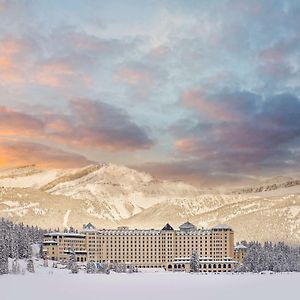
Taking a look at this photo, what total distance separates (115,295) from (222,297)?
1677 centimetres

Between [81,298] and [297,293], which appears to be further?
[297,293]

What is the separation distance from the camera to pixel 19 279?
157625 millimetres

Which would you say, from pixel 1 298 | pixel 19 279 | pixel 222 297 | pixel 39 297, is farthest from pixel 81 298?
pixel 19 279

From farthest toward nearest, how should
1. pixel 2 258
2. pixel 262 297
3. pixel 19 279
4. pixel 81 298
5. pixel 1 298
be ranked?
pixel 2 258 < pixel 19 279 < pixel 262 297 < pixel 81 298 < pixel 1 298

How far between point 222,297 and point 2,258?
6738 cm

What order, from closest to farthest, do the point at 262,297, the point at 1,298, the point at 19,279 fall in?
the point at 1,298, the point at 262,297, the point at 19,279

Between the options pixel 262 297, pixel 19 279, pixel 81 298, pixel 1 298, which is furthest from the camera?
pixel 19 279

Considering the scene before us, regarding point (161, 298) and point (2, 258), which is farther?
point (2, 258)

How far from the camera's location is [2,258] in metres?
168

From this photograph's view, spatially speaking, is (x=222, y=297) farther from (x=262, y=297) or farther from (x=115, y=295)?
(x=115, y=295)

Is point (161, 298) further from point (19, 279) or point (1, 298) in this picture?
point (19, 279)

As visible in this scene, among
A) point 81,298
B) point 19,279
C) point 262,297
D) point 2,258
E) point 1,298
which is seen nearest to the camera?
point 1,298

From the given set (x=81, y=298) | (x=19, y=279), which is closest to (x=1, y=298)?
(x=81, y=298)

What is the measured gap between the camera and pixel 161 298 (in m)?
111
